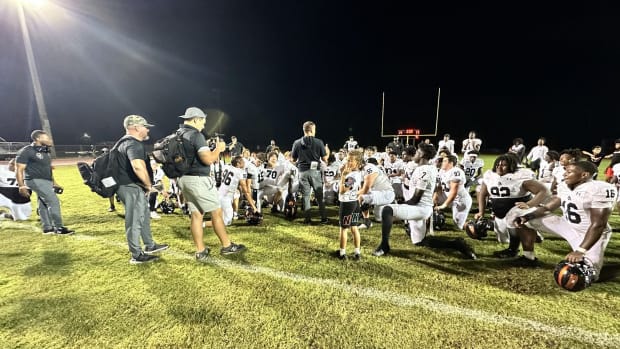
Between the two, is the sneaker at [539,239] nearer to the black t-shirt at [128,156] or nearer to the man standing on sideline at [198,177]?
the man standing on sideline at [198,177]

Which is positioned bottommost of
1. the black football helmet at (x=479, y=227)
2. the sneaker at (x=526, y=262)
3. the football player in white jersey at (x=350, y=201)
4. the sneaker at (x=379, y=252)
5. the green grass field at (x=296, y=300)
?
the green grass field at (x=296, y=300)

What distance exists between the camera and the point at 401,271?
4.08 meters

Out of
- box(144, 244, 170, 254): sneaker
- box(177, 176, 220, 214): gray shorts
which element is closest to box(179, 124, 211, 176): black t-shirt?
box(177, 176, 220, 214): gray shorts

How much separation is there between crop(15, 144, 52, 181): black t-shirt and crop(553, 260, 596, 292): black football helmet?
8398 mm

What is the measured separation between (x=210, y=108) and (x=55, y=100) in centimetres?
1944

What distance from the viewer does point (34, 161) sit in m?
5.44

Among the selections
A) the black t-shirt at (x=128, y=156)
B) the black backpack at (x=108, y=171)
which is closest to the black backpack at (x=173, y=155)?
the black t-shirt at (x=128, y=156)

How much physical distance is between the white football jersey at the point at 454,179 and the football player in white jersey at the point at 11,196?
9795 millimetres

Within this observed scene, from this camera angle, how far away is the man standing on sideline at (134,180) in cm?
416

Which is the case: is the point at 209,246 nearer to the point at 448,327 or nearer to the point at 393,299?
the point at 393,299

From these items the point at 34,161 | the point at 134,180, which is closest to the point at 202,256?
the point at 134,180

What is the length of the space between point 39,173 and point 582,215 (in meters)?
8.78

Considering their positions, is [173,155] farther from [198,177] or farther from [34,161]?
[34,161]

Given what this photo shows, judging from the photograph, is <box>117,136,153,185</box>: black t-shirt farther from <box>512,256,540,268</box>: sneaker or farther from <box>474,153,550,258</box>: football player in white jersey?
<box>512,256,540,268</box>: sneaker
